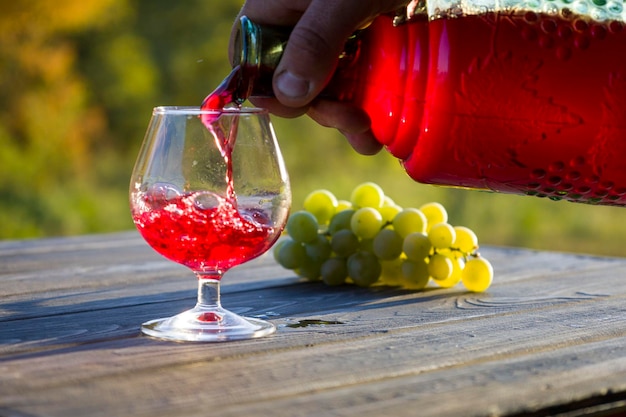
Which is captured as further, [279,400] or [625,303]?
[625,303]

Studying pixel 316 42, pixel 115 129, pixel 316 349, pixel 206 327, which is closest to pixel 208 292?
pixel 206 327

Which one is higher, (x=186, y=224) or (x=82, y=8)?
(x=82, y=8)

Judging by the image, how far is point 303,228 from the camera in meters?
1.67

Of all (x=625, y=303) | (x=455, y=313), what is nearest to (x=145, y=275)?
(x=455, y=313)

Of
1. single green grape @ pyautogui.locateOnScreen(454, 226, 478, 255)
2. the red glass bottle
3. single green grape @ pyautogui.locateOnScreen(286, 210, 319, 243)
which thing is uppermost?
the red glass bottle

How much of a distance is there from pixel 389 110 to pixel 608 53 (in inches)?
11.1

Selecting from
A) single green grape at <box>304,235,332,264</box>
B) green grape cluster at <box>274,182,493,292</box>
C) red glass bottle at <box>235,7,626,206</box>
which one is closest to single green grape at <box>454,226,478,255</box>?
green grape cluster at <box>274,182,493,292</box>

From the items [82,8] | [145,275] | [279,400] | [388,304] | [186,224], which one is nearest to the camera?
[279,400]

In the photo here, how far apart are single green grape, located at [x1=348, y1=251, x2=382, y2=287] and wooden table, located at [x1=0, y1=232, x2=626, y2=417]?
0.02 m

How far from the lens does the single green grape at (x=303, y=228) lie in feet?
5.48

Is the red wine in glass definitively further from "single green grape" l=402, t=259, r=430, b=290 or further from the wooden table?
"single green grape" l=402, t=259, r=430, b=290

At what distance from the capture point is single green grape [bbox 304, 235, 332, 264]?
1647 mm

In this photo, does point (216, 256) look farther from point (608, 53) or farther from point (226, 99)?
point (608, 53)

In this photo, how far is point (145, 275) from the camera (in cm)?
170
